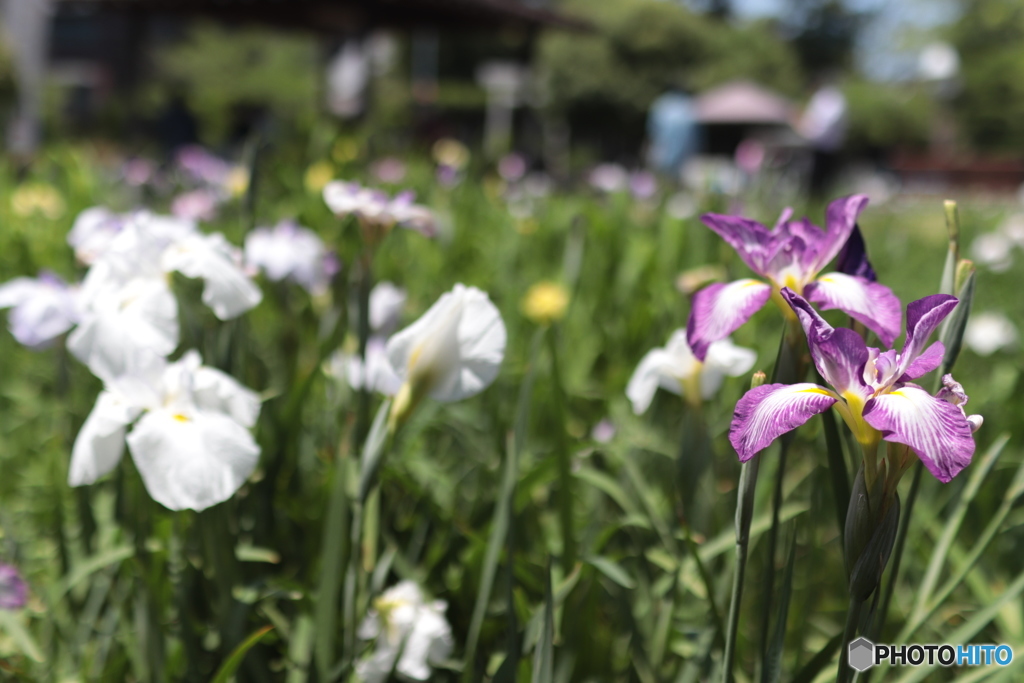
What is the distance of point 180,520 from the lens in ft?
3.17

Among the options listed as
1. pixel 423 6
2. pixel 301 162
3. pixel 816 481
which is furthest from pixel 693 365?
pixel 423 6

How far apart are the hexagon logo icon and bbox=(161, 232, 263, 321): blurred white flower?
0.64m

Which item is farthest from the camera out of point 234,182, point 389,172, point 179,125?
point 179,125

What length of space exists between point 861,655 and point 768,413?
0.68 ft

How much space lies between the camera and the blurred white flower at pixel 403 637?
869 mm

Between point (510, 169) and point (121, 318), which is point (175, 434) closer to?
point (121, 318)

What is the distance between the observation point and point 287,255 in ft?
4.63

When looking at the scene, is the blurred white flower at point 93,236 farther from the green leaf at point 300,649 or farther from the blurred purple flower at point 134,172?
the blurred purple flower at point 134,172

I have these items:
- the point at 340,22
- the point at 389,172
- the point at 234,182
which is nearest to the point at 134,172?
the point at 234,182

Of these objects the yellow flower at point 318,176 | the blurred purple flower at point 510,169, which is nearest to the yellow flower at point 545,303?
the yellow flower at point 318,176

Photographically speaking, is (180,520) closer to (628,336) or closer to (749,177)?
(628,336)

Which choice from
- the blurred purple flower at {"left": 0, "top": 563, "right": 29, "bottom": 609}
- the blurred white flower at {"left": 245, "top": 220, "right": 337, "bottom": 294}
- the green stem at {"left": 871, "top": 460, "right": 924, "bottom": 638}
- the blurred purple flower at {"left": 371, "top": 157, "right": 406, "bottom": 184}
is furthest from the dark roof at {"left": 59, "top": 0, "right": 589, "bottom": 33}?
the green stem at {"left": 871, "top": 460, "right": 924, "bottom": 638}

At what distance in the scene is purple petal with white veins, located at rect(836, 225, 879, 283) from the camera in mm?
736

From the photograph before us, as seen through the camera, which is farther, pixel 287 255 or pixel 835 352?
pixel 287 255
